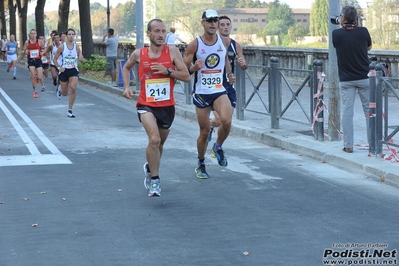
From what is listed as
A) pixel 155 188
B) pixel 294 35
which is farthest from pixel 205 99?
pixel 294 35

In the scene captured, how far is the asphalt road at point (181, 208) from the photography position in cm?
626

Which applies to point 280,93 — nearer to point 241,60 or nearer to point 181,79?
point 241,60

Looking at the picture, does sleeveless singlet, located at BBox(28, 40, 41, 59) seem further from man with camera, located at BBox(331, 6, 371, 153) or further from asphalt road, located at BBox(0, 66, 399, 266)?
man with camera, located at BBox(331, 6, 371, 153)

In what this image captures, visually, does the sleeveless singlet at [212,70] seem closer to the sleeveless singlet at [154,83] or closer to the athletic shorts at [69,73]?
the sleeveless singlet at [154,83]

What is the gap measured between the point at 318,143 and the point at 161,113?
12.8 ft

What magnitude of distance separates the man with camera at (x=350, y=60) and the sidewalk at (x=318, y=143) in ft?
1.15

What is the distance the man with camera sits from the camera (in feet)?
35.0

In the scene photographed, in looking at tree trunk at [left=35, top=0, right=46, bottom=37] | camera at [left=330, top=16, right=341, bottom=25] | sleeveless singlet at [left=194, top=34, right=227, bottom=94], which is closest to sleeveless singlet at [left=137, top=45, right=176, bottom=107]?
sleeveless singlet at [left=194, top=34, right=227, bottom=94]

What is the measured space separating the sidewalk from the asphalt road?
0.57ft

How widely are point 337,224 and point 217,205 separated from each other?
133 centimetres

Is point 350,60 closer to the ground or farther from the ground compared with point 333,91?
farther from the ground

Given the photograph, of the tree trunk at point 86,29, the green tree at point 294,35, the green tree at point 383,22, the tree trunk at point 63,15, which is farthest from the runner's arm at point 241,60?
the green tree at point 294,35

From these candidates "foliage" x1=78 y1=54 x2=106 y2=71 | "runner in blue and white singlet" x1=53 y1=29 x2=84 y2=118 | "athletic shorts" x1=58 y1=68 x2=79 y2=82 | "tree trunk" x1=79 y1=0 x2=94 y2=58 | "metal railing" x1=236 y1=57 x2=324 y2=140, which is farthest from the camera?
"tree trunk" x1=79 y1=0 x2=94 y2=58

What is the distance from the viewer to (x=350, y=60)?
10766 mm
